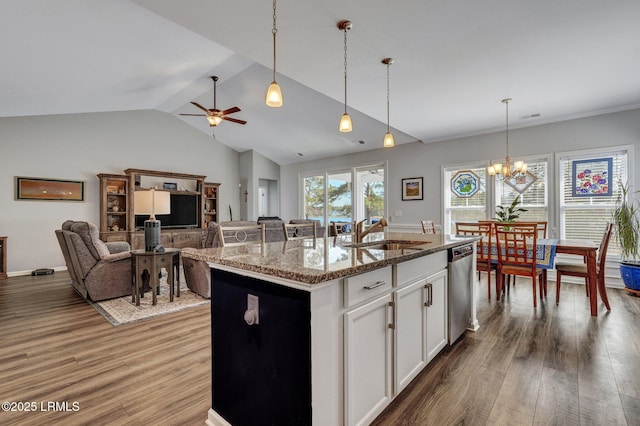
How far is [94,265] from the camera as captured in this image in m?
3.71

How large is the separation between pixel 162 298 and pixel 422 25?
166 inches

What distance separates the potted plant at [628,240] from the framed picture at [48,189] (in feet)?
30.6

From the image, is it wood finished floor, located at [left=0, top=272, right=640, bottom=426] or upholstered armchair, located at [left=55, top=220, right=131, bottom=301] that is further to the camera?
upholstered armchair, located at [left=55, top=220, right=131, bottom=301]

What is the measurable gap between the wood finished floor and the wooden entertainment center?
3.44 metres

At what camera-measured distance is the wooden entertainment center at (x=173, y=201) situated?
6.48 m

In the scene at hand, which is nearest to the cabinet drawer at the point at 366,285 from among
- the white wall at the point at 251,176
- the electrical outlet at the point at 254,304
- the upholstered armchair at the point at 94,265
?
the electrical outlet at the point at 254,304

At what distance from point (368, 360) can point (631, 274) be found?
15.2 ft

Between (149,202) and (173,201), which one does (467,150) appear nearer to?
(149,202)

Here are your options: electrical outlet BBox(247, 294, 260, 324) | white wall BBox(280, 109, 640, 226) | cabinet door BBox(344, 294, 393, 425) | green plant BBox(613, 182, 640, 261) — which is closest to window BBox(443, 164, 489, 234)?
white wall BBox(280, 109, 640, 226)

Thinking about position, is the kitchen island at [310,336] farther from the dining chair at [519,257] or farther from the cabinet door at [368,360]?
the dining chair at [519,257]

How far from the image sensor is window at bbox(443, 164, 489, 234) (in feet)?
18.9

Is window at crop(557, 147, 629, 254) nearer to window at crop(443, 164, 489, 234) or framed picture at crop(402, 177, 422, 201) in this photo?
window at crop(443, 164, 489, 234)

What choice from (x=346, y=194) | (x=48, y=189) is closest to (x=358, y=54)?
(x=346, y=194)

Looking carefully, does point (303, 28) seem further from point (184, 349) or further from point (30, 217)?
point (30, 217)
